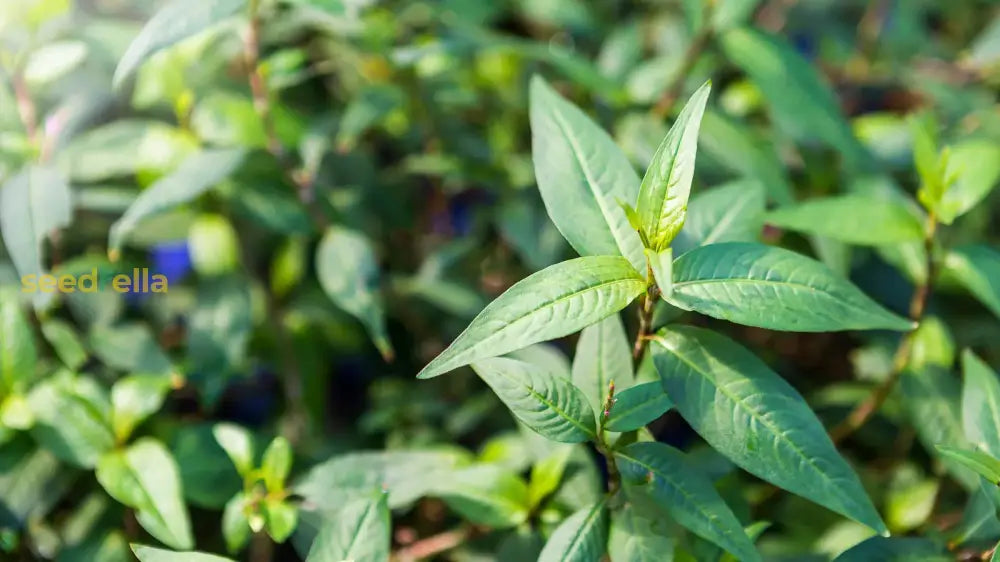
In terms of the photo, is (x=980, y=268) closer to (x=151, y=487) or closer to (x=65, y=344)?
(x=151, y=487)

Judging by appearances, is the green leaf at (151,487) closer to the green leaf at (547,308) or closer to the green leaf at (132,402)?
the green leaf at (132,402)

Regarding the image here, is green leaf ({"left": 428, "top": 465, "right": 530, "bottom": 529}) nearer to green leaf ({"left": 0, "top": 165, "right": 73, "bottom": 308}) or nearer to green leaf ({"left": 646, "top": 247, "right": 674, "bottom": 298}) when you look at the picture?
green leaf ({"left": 646, "top": 247, "right": 674, "bottom": 298})

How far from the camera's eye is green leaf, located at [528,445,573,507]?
2.49 ft

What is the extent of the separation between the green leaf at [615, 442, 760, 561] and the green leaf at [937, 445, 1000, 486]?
18cm

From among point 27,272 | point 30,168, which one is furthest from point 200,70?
point 27,272

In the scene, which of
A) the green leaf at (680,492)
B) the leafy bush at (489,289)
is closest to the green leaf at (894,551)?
the leafy bush at (489,289)

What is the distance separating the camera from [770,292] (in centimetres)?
57

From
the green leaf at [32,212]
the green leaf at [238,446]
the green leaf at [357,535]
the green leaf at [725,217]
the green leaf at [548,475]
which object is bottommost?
the green leaf at [238,446]

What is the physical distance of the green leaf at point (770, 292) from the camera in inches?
21.7

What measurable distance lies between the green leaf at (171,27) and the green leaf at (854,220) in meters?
0.58

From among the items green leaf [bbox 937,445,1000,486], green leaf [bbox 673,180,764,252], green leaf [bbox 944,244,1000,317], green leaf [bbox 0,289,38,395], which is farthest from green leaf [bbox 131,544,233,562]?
green leaf [bbox 944,244,1000,317]

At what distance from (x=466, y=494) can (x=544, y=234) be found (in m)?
0.43

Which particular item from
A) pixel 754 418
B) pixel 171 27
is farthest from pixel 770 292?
pixel 171 27

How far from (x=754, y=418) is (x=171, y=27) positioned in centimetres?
61
